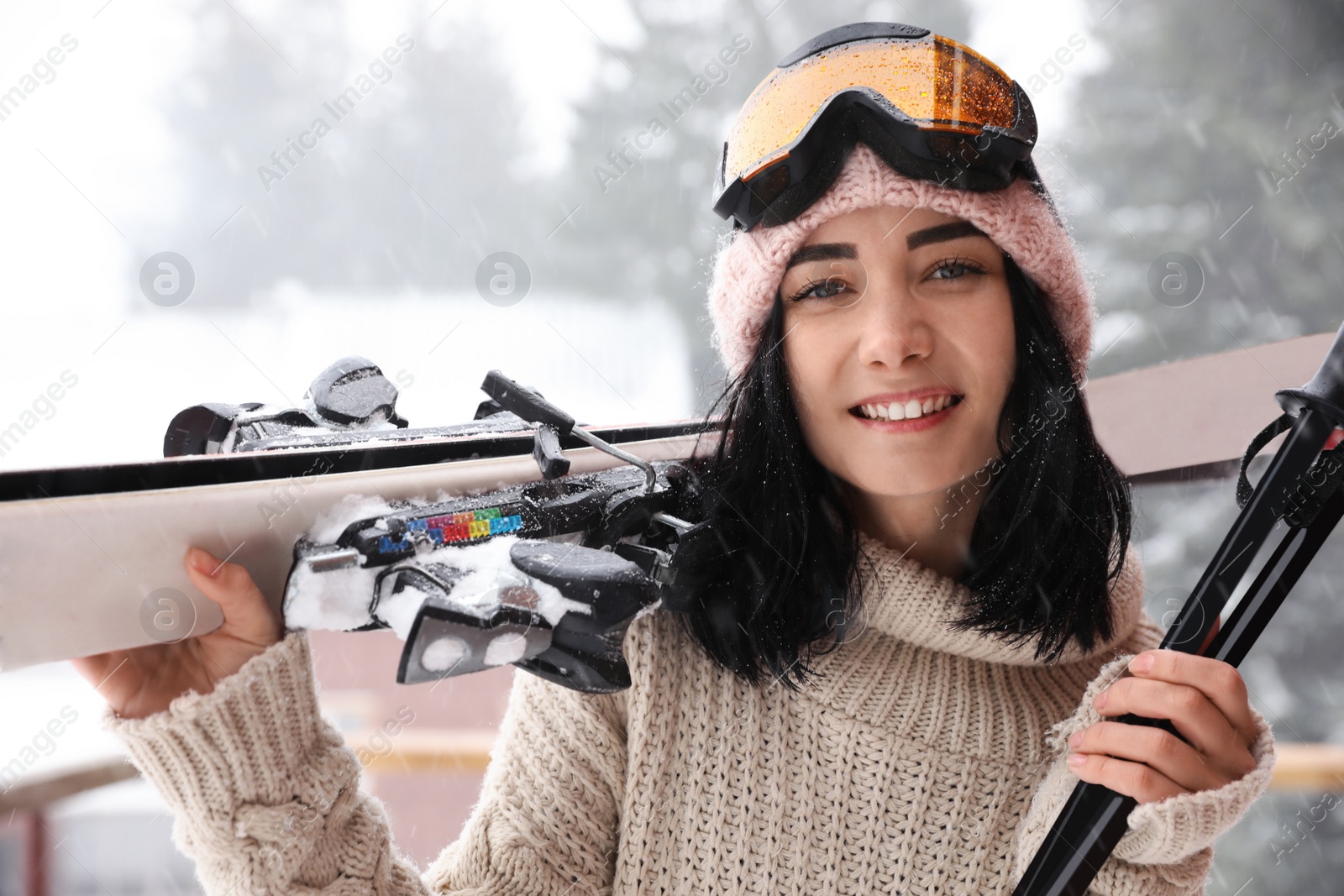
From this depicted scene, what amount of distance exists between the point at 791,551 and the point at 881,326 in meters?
0.29

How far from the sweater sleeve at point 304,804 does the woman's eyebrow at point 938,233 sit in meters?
0.63

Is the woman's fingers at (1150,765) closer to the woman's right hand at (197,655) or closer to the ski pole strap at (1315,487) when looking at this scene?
the ski pole strap at (1315,487)

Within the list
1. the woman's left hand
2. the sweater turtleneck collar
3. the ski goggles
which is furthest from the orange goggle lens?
the woman's left hand

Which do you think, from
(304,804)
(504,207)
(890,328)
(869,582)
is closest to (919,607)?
(869,582)

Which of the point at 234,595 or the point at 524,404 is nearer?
the point at 234,595

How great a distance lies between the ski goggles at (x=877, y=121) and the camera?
103cm

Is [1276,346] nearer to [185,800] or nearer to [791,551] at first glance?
[791,551]

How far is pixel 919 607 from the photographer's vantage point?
1.13 m

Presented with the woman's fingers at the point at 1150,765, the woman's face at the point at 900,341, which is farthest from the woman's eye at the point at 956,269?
the woman's fingers at the point at 1150,765

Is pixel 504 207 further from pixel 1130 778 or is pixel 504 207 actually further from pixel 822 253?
pixel 1130 778

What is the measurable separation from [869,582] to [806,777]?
238mm

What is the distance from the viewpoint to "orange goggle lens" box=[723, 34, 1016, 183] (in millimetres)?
1045

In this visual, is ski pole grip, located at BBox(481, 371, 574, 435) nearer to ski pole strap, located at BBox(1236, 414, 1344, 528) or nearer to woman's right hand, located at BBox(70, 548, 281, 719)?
woman's right hand, located at BBox(70, 548, 281, 719)

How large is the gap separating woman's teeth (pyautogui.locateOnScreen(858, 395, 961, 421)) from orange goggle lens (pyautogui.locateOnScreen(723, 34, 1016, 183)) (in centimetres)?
29
